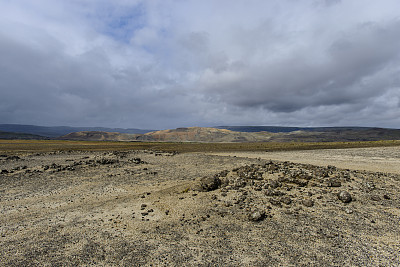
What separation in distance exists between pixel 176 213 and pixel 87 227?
133 inches

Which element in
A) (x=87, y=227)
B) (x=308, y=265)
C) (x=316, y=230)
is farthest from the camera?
(x=87, y=227)

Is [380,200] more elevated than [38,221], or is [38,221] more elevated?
[380,200]

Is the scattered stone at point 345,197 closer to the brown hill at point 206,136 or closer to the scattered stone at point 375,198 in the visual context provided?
the scattered stone at point 375,198

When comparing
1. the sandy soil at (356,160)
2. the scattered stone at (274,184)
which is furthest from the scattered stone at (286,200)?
the sandy soil at (356,160)

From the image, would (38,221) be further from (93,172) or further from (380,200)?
(380,200)

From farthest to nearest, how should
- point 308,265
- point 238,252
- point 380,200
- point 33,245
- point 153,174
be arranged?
point 153,174 → point 380,200 → point 33,245 → point 238,252 → point 308,265

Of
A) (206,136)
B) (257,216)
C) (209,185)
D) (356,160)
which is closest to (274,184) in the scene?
(209,185)

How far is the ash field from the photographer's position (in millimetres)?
5586

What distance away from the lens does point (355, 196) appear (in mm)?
9500

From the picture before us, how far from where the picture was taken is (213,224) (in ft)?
24.4

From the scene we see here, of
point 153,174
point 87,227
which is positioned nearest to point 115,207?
point 87,227

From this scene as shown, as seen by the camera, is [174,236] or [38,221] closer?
[174,236]

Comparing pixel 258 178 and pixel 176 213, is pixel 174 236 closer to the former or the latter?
pixel 176 213

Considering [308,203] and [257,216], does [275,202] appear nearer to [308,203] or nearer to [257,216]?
[308,203]
